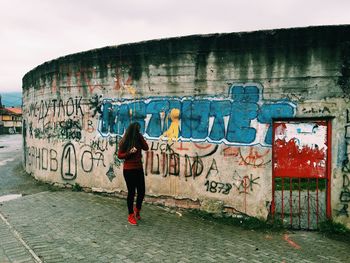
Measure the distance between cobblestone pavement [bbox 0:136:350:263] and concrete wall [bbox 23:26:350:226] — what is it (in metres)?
0.64

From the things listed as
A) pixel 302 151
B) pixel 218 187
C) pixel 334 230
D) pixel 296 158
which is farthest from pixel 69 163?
pixel 334 230

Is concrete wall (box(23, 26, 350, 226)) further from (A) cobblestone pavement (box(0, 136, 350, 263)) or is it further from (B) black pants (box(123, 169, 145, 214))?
(B) black pants (box(123, 169, 145, 214))

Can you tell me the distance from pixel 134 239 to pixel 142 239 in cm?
12

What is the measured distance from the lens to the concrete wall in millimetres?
6375

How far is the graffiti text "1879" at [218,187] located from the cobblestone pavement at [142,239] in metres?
0.59

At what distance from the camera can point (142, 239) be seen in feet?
18.3

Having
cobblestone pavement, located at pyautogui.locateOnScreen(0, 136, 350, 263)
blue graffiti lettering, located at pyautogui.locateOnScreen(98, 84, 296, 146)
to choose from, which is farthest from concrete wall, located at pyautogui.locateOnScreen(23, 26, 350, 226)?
cobblestone pavement, located at pyautogui.locateOnScreen(0, 136, 350, 263)

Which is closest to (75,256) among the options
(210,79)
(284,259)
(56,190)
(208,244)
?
(208,244)

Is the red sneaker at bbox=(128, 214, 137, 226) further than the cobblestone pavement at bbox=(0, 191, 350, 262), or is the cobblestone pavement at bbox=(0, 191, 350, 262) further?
the red sneaker at bbox=(128, 214, 137, 226)

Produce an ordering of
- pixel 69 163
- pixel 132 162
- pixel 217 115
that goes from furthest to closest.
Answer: pixel 69 163, pixel 217 115, pixel 132 162

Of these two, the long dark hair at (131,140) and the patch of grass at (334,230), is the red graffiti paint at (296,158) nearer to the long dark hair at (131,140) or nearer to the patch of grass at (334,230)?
the patch of grass at (334,230)

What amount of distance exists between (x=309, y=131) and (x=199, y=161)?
2.01 meters

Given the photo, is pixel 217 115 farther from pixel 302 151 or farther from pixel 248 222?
pixel 248 222

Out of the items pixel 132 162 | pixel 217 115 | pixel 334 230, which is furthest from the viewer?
pixel 217 115
